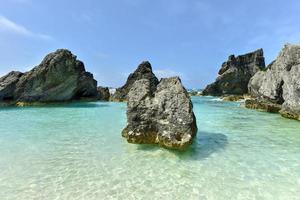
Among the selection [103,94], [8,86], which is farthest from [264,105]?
[103,94]

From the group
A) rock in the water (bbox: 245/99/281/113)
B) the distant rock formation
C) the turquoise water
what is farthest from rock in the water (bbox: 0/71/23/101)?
the distant rock formation

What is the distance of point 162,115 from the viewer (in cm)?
1113

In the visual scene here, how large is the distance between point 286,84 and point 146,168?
18.4 meters

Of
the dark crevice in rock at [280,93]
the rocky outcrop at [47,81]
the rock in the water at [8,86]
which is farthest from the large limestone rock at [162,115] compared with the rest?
the rock in the water at [8,86]

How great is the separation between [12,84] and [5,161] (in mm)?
33454

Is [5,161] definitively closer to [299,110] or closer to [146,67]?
[299,110]

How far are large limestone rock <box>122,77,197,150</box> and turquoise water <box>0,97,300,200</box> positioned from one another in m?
0.46

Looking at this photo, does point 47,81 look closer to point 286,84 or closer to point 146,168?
point 286,84

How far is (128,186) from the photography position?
278 inches

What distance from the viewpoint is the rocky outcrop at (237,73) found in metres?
71.4

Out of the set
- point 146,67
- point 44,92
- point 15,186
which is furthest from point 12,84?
point 15,186

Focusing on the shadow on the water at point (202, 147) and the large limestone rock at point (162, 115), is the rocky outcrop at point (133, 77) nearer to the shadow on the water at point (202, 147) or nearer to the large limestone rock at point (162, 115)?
the shadow on the water at point (202, 147)

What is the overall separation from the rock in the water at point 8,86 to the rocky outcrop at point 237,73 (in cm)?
5220

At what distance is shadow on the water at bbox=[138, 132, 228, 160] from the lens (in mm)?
9799
